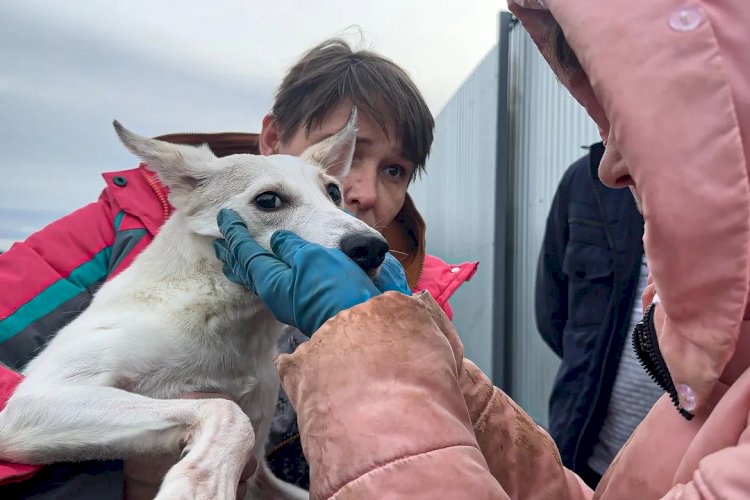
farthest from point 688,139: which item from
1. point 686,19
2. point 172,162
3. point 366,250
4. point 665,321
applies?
point 172,162

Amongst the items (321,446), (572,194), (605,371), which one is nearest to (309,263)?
(321,446)

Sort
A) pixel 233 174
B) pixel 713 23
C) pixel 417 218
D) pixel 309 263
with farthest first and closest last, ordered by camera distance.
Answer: pixel 417 218 < pixel 233 174 < pixel 309 263 < pixel 713 23

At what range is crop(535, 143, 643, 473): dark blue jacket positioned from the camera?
233 centimetres

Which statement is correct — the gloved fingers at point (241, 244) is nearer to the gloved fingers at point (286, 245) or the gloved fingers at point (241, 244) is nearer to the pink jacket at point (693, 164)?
the gloved fingers at point (286, 245)

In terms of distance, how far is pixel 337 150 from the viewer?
2232mm

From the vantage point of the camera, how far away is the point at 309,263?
1165 millimetres

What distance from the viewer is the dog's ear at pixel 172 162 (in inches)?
77.8

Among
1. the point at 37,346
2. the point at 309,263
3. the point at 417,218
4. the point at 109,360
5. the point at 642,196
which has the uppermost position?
the point at 642,196

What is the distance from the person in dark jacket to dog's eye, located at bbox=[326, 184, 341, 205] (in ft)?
3.96

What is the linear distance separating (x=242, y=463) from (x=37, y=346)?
1.00m

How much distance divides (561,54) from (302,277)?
0.76 meters

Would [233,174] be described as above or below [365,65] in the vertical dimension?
below

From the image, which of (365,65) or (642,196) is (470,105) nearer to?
(365,65)

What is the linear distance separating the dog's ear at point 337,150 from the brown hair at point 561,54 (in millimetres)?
1090
